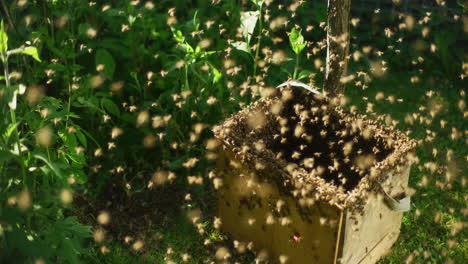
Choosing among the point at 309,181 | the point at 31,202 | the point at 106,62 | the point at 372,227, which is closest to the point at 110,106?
the point at 106,62

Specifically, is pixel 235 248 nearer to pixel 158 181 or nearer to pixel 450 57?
pixel 158 181

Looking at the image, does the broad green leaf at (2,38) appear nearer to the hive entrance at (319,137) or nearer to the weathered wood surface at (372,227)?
the hive entrance at (319,137)

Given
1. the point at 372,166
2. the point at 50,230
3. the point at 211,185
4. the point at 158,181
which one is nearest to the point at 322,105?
the point at 372,166

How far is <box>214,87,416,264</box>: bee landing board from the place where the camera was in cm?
Result: 283

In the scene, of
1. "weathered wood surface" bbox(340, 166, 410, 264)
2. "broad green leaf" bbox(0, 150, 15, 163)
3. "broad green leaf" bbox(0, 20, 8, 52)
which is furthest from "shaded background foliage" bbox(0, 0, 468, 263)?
"broad green leaf" bbox(0, 20, 8, 52)

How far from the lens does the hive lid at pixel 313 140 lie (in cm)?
281

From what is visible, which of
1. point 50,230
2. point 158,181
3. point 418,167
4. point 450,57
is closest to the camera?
point 50,230

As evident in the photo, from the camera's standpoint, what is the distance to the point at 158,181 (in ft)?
12.7

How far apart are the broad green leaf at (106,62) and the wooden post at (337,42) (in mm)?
1404

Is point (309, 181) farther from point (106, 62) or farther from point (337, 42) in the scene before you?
point (106, 62)

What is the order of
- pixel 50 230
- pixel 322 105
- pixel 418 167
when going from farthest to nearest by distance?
pixel 418 167 → pixel 322 105 → pixel 50 230

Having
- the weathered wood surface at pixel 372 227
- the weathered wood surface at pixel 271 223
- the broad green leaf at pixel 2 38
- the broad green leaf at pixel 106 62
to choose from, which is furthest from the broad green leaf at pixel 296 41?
the broad green leaf at pixel 2 38

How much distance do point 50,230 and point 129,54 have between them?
1413 mm

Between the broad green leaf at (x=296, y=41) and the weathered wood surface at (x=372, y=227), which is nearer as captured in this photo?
the weathered wood surface at (x=372, y=227)
